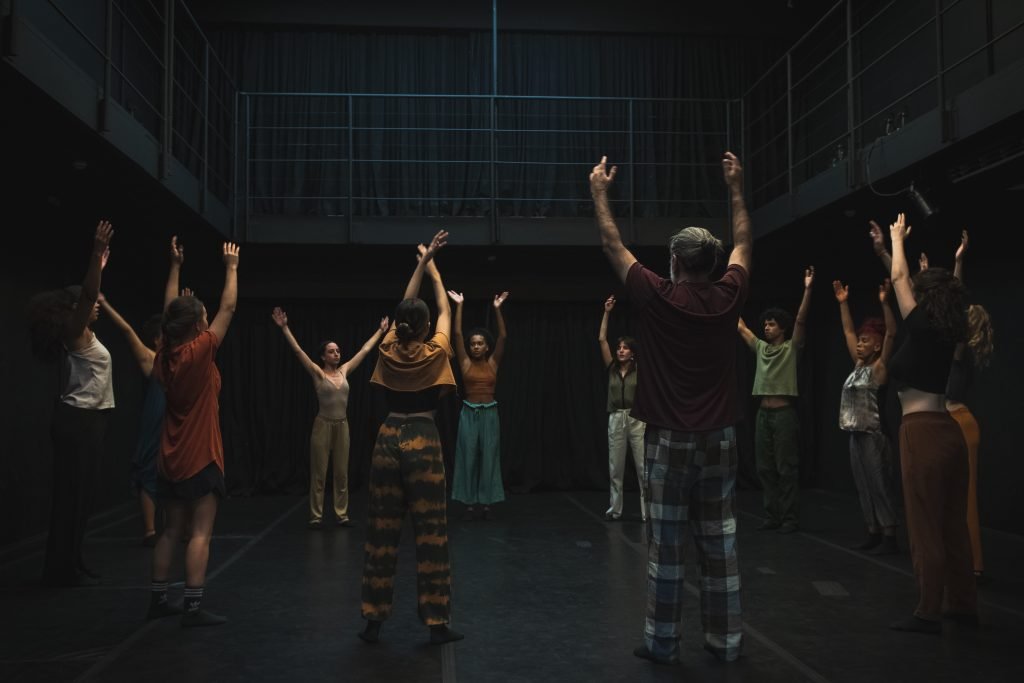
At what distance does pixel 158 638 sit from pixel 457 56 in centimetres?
673

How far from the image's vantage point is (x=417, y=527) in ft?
9.60

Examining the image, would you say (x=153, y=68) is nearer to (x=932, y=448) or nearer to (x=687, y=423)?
(x=687, y=423)

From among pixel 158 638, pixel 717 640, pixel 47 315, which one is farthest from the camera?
pixel 47 315

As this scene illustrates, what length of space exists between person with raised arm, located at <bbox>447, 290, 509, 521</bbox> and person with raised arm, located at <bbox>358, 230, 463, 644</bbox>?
3.11 m

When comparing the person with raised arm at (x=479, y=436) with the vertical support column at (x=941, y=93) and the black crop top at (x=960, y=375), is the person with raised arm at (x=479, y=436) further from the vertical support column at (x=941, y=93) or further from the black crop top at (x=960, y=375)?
the black crop top at (x=960, y=375)

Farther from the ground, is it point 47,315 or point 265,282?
point 265,282

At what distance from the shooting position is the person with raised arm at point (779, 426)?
557cm

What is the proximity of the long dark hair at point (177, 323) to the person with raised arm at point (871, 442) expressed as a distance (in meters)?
3.46

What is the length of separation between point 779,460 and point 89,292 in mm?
4205

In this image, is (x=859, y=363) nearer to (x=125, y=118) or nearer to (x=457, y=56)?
(x=125, y=118)

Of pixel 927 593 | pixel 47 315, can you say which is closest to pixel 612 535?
pixel 927 593

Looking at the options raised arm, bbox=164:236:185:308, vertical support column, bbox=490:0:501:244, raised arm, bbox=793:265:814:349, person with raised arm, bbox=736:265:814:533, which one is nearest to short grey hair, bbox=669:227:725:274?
raised arm, bbox=164:236:185:308

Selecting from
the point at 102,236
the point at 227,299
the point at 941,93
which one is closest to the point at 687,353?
the point at 227,299

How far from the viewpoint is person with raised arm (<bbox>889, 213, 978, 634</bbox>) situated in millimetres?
3057
